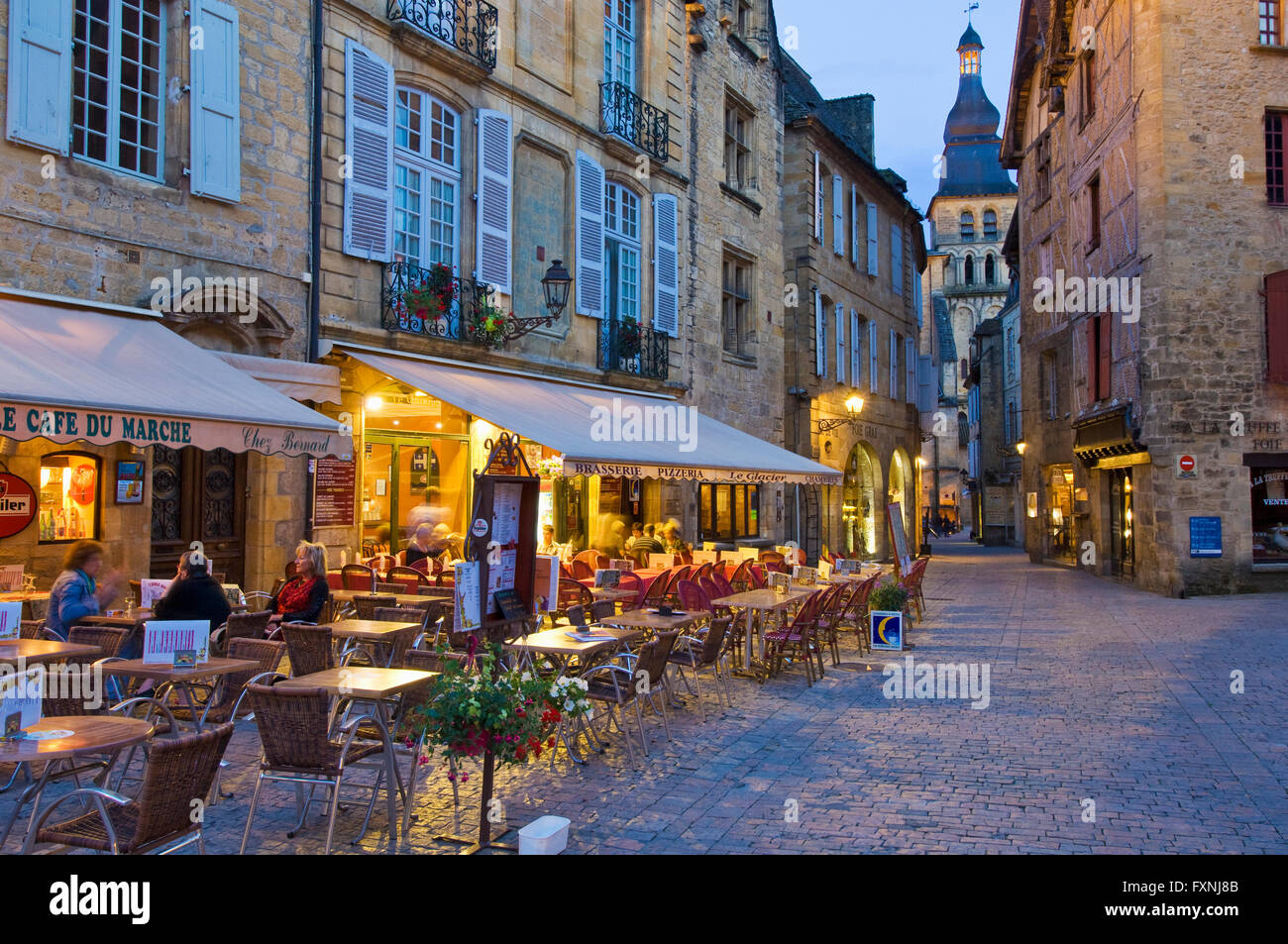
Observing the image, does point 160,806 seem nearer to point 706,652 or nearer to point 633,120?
point 706,652

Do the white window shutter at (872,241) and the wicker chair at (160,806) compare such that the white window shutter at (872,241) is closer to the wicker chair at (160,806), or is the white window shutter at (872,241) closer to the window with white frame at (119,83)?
the window with white frame at (119,83)

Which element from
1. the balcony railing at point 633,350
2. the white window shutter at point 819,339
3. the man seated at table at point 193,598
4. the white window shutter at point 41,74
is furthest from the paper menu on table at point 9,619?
the white window shutter at point 819,339

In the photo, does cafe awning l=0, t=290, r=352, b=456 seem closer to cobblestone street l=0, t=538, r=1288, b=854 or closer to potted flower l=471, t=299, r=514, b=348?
cobblestone street l=0, t=538, r=1288, b=854

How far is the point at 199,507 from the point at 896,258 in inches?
881

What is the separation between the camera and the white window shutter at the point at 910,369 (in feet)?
91.8

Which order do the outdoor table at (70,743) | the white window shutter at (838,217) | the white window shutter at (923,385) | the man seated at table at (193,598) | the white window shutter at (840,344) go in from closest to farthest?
the outdoor table at (70,743)
the man seated at table at (193,598)
the white window shutter at (840,344)
the white window shutter at (838,217)
the white window shutter at (923,385)

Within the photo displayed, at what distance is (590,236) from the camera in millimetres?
14109

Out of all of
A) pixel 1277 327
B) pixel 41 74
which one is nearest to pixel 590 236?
pixel 41 74

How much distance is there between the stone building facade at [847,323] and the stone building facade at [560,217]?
3.86 feet

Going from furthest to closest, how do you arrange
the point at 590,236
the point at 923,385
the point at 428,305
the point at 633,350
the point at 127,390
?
the point at 923,385
the point at 633,350
the point at 590,236
the point at 428,305
the point at 127,390

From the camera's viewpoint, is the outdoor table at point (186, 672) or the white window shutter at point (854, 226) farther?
the white window shutter at point (854, 226)

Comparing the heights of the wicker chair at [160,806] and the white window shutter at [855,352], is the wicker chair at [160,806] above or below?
below
